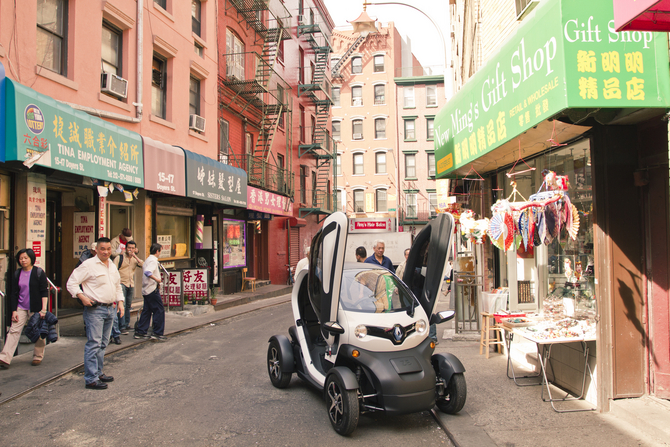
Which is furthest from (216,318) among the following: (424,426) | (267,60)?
(267,60)

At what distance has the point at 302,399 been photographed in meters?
5.68

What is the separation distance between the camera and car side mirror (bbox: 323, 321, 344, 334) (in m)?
4.72

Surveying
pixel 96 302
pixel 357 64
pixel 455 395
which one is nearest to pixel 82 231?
pixel 96 302

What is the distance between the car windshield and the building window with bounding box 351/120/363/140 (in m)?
37.5

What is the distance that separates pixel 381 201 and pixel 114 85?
1250 inches

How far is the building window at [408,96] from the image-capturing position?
41.5 m

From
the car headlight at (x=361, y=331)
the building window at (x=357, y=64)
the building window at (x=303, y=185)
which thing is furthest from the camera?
the building window at (x=357, y=64)

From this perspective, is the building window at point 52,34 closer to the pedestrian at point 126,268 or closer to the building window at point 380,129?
the pedestrian at point 126,268

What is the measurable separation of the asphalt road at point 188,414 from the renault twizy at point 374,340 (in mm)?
315

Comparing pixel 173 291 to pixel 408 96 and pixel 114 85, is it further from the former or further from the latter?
pixel 408 96

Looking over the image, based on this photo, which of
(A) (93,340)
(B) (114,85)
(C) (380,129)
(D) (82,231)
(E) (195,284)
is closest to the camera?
(A) (93,340)

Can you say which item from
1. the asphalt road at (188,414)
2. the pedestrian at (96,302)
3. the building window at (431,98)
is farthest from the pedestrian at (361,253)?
the building window at (431,98)

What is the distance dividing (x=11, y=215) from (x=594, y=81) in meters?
9.05

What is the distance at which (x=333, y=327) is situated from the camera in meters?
4.76
